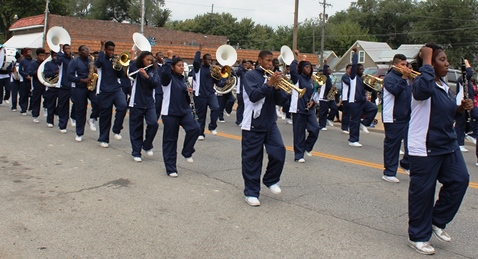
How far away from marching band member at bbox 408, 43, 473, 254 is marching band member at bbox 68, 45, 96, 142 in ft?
24.7

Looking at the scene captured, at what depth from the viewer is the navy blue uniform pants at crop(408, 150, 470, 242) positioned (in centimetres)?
482

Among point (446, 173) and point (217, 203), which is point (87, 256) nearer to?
point (217, 203)

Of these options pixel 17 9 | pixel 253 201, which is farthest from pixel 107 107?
pixel 17 9

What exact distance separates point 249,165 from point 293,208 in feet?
2.47

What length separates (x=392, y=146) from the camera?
8.11 meters

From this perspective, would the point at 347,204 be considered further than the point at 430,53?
Yes

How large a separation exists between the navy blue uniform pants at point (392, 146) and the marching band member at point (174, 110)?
3.05 meters

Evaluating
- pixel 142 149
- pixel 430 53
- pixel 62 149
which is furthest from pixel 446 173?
pixel 62 149

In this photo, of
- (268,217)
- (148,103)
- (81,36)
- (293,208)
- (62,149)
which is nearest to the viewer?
(268,217)

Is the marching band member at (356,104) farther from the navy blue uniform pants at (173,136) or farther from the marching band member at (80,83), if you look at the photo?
the marching band member at (80,83)

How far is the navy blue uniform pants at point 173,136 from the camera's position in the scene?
7828mm

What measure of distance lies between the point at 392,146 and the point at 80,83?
6.45m

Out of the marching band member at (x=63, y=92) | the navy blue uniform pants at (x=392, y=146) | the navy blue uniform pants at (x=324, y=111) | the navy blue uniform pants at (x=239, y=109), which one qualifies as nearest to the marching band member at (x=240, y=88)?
the navy blue uniform pants at (x=239, y=109)

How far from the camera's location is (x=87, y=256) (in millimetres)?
4582
